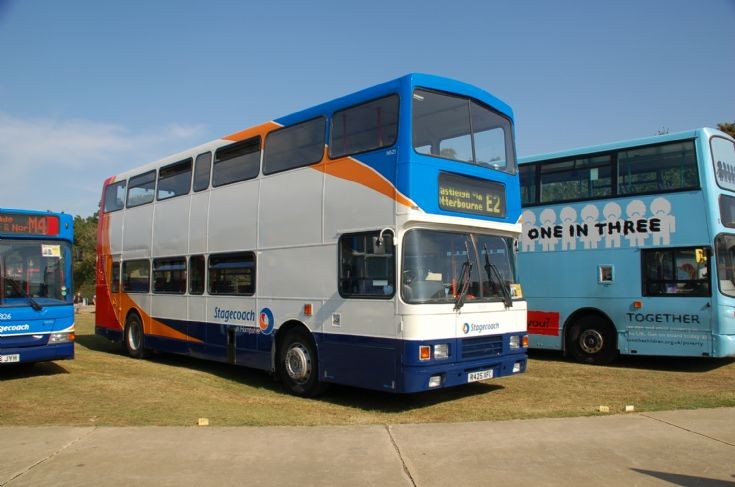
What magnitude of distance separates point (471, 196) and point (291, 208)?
2.94 m

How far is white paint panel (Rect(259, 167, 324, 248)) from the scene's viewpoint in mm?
9484

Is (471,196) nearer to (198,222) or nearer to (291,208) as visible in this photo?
(291,208)

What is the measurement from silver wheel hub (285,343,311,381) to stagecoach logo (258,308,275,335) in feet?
2.08

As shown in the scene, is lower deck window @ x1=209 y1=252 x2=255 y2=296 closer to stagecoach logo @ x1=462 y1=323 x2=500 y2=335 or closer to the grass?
the grass

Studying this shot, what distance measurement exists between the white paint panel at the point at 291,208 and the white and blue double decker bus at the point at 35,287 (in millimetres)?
3893

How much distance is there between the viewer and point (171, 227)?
1326 centimetres

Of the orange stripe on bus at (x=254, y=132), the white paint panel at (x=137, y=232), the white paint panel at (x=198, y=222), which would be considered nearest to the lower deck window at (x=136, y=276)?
the white paint panel at (x=137, y=232)

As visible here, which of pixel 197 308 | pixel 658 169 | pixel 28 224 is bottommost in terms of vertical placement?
pixel 197 308

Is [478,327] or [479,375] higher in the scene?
[478,327]

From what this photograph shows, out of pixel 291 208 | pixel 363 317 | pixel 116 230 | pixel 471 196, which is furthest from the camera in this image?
pixel 116 230

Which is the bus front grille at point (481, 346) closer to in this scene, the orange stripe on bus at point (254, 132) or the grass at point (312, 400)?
the grass at point (312, 400)

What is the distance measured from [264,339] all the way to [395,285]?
3396mm

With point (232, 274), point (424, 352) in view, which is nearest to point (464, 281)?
point (424, 352)

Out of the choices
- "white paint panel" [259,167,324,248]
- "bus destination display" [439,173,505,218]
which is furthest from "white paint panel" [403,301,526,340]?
"white paint panel" [259,167,324,248]
